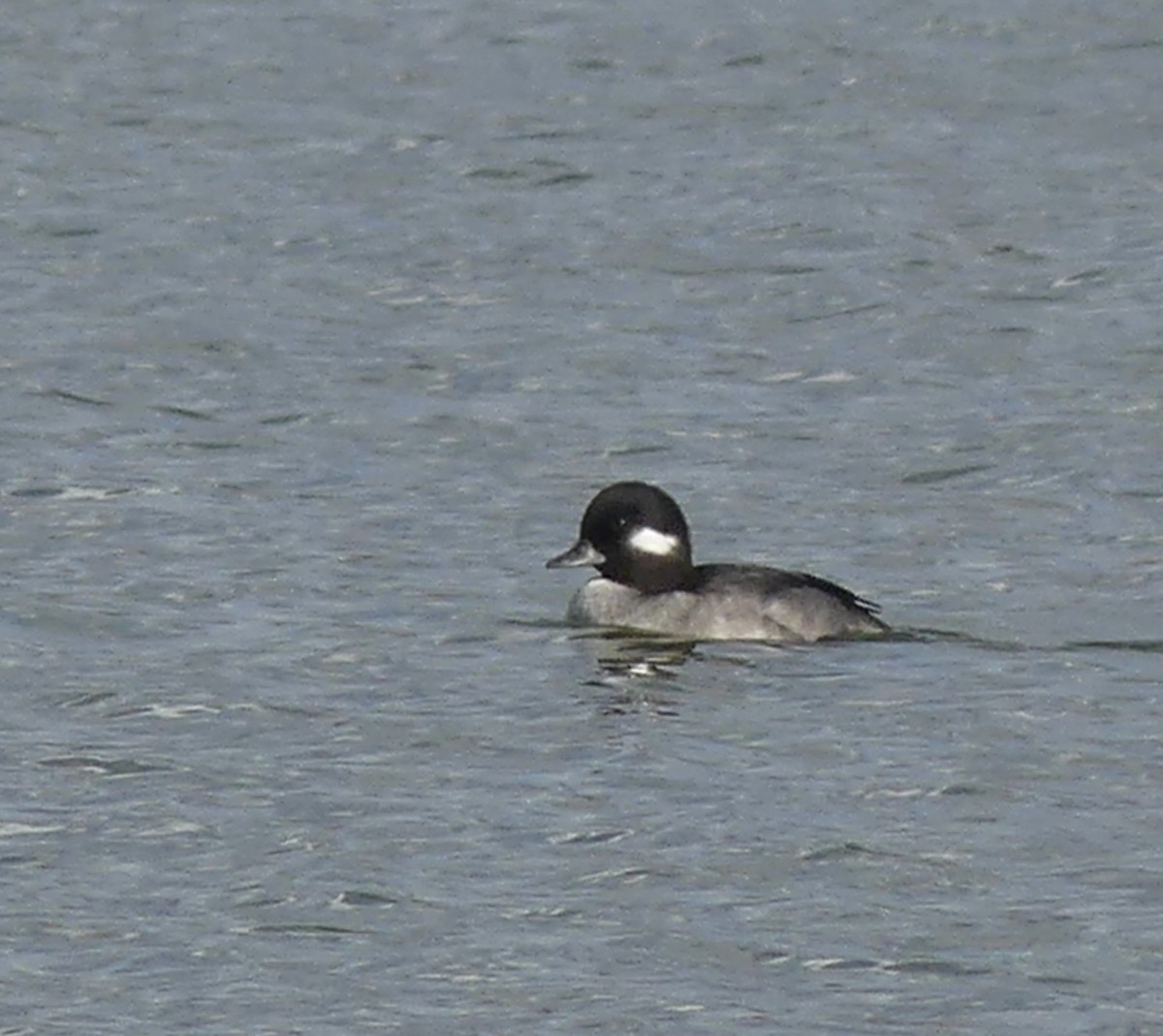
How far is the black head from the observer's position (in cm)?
1689

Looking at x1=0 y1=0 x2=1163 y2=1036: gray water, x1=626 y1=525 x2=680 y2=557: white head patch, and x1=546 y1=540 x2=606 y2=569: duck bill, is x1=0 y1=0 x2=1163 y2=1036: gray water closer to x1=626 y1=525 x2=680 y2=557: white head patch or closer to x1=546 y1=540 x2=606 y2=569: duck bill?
x1=546 y1=540 x2=606 y2=569: duck bill

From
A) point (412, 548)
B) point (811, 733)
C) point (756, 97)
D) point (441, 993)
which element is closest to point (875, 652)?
point (811, 733)

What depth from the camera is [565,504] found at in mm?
18844

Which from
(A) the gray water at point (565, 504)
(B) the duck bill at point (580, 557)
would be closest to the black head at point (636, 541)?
(B) the duck bill at point (580, 557)

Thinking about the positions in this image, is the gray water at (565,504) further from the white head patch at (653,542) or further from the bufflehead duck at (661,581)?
the white head patch at (653,542)

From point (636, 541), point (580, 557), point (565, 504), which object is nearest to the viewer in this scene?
point (636, 541)

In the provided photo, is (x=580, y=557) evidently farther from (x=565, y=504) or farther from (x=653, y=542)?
(x=565, y=504)

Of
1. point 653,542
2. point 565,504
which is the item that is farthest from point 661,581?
point 565,504

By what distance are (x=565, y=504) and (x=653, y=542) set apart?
2.02 m

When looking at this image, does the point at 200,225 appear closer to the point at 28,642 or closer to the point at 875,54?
the point at 875,54

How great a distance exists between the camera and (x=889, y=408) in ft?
68.0

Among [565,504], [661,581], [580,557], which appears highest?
[565,504]

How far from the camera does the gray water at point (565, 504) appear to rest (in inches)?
470

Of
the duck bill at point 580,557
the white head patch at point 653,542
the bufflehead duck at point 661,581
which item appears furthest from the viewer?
the duck bill at point 580,557
